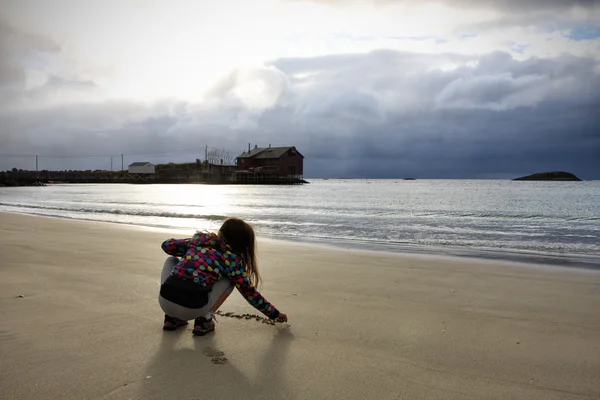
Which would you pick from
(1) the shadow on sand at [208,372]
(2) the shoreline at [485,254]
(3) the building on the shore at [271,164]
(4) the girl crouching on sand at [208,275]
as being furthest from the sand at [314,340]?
(3) the building on the shore at [271,164]

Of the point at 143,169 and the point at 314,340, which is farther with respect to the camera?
the point at 143,169

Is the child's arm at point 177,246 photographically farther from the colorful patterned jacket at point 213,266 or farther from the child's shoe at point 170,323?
the child's shoe at point 170,323

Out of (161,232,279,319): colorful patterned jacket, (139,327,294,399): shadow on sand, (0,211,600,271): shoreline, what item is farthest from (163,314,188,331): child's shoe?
(0,211,600,271): shoreline

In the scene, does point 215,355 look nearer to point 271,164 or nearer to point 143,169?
point 271,164

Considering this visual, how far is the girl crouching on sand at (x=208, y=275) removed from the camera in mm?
4043

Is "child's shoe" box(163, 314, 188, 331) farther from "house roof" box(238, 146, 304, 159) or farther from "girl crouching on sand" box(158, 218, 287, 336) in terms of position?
"house roof" box(238, 146, 304, 159)

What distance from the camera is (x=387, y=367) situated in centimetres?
351

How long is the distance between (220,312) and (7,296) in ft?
9.42

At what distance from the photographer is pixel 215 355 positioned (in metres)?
3.68

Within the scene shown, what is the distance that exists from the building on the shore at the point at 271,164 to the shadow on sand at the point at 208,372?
339ft

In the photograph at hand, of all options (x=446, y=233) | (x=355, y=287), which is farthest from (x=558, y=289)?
(x=446, y=233)

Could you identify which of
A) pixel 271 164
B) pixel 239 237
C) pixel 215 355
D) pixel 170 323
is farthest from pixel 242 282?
pixel 271 164

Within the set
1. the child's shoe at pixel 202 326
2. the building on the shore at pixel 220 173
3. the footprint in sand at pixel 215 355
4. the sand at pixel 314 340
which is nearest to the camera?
the sand at pixel 314 340

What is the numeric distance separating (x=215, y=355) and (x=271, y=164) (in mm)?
107071
